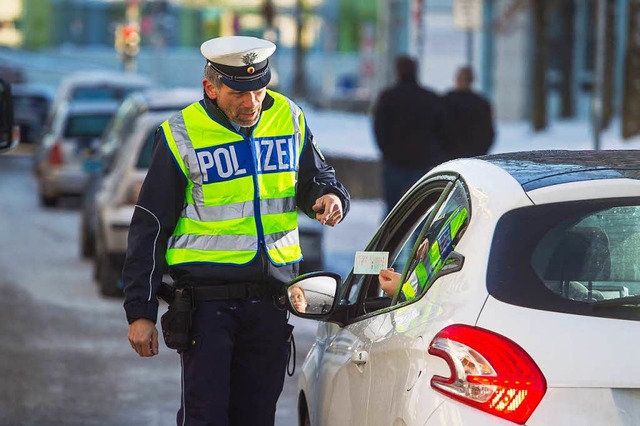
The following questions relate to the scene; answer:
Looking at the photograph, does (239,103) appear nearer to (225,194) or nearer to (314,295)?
(225,194)

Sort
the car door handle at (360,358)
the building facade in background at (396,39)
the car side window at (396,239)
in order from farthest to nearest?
the building facade in background at (396,39)
the car side window at (396,239)
the car door handle at (360,358)

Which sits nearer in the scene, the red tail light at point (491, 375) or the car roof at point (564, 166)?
the red tail light at point (491, 375)

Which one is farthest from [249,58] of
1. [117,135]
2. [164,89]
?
[164,89]

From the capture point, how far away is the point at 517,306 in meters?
4.04

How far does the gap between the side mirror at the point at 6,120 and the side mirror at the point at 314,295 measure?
9.75 ft

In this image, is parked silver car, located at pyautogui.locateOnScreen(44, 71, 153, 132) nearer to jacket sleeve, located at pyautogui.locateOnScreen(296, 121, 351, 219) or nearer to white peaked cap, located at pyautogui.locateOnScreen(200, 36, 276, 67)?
jacket sleeve, located at pyautogui.locateOnScreen(296, 121, 351, 219)

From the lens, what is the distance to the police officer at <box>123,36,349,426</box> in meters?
5.52

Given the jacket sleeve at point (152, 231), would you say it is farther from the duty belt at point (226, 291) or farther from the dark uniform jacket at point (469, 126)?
the dark uniform jacket at point (469, 126)

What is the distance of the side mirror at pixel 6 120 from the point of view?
7.90 m

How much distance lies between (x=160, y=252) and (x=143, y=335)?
0.32m

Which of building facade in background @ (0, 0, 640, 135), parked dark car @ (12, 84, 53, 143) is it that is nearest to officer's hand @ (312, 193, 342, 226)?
building facade in background @ (0, 0, 640, 135)

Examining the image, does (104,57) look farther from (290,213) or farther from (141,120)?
(290,213)

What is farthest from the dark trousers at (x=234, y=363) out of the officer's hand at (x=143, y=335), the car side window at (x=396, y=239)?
the car side window at (x=396, y=239)

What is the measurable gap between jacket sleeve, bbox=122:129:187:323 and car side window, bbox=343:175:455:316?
0.64m
